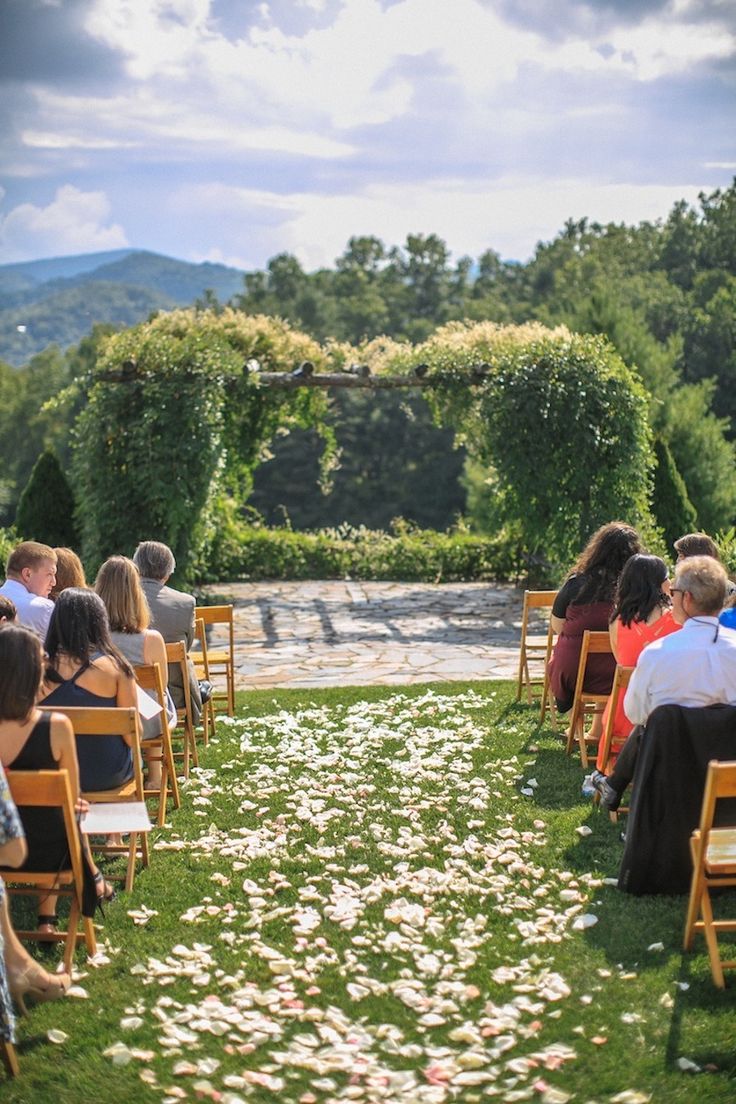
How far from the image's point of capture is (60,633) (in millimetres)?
5152

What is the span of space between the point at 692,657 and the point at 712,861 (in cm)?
91

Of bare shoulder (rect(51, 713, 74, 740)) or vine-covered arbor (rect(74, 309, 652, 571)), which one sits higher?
vine-covered arbor (rect(74, 309, 652, 571))

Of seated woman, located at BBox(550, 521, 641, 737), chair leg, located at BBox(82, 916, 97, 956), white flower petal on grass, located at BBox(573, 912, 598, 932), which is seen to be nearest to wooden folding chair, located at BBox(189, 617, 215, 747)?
seated woman, located at BBox(550, 521, 641, 737)

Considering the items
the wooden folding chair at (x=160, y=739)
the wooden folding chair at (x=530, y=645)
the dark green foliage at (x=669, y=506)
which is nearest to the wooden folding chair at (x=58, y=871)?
the wooden folding chair at (x=160, y=739)

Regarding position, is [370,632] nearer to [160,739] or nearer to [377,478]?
[160,739]

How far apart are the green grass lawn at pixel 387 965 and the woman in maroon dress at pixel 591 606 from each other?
589 mm

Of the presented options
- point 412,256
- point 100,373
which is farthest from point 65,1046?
point 412,256

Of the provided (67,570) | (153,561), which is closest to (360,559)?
(153,561)

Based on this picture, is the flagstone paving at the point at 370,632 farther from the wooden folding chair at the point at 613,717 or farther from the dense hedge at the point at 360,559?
the wooden folding chair at the point at 613,717

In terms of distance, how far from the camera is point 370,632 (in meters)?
12.7

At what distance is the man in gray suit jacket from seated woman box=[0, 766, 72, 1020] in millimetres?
3068

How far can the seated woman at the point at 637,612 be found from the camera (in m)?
6.14

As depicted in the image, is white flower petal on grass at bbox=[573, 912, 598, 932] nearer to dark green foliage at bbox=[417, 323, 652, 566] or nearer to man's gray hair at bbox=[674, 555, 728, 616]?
man's gray hair at bbox=[674, 555, 728, 616]

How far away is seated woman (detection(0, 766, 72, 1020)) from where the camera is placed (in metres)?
3.89
